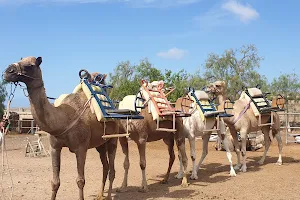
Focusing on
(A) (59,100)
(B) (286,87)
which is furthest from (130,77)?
(A) (59,100)

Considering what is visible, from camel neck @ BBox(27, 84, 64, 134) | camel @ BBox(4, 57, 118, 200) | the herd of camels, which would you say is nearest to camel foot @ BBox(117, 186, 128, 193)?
the herd of camels

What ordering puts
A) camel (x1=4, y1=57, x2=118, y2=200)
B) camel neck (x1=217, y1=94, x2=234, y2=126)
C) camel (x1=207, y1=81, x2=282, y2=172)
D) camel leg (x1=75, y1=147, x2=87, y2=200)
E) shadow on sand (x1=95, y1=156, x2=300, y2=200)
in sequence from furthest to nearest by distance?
camel (x1=207, y1=81, x2=282, y2=172)
camel neck (x1=217, y1=94, x2=234, y2=126)
shadow on sand (x1=95, y1=156, x2=300, y2=200)
camel leg (x1=75, y1=147, x2=87, y2=200)
camel (x1=4, y1=57, x2=118, y2=200)

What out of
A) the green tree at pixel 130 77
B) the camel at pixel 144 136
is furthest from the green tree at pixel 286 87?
the camel at pixel 144 136

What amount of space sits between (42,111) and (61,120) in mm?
366

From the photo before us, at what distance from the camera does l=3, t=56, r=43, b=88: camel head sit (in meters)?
4.77

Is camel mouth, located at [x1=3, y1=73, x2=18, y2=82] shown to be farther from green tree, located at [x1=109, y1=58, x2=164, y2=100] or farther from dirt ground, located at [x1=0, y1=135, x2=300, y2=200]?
green tree, located at [x1=109, y1=58, x2=164, y2=100]

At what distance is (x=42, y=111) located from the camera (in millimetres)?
5078

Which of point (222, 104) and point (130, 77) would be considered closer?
point (222, 104)

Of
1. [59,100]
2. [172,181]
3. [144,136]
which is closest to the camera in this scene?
[59,100]

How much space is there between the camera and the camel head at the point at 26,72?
477cm

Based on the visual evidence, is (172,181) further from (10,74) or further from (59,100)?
(10,74)

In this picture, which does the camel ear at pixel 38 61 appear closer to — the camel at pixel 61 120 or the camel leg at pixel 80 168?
the camel at pixel 61 120

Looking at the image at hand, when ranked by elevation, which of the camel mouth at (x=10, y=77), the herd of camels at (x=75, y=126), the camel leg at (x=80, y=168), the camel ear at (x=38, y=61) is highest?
the camel ear at (x=38, y=61)

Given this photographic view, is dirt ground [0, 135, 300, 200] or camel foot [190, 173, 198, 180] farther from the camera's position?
camel foot [190, 173, 198, 180]
